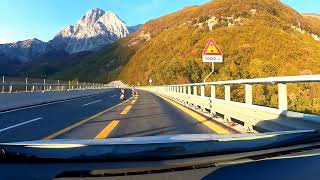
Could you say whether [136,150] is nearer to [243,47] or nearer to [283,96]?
[283,96]

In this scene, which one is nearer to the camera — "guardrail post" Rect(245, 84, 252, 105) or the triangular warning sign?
"guardrail post" Rect(245, 84, 252, 105)

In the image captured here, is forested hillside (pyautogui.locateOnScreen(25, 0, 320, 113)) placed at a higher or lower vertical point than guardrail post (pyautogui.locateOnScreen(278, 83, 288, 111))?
higher

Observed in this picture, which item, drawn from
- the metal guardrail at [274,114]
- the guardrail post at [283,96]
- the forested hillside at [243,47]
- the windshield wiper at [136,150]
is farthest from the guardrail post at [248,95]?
the forested hillside at [243,47]

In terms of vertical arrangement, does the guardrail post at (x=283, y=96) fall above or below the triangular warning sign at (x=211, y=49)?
below

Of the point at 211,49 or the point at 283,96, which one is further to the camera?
the point at 211,49

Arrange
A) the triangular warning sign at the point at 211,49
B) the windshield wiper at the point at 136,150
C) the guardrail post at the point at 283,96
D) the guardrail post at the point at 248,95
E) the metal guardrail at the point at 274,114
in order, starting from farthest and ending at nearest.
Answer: the triangular warning sign at the point at 211,49
the guardrail post at the point at 248,95
the guardrail post at the point at 283,96
the metal guardrail at the point at 274,114
the windshield wiper at the point at 136,150

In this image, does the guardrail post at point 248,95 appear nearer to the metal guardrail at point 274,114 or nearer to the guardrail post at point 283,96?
the metal guardrail at point 274,114

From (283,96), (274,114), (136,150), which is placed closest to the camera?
(136,150)

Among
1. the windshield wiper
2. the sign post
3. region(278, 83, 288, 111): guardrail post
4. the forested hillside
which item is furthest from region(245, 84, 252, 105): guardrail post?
the forested hillside

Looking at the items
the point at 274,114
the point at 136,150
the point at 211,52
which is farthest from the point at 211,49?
the point at 136,150

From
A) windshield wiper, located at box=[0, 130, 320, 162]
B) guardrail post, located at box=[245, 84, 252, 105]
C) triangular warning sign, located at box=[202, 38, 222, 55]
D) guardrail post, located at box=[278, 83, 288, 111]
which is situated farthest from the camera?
triangular warning sign, located at box=[202, 38, 222, 55]

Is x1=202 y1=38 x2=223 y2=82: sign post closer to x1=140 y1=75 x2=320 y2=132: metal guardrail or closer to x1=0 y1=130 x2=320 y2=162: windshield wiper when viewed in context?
x1=140 y1=75 x2=320 y2=132: metal guardrail

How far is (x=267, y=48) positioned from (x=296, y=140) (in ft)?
458

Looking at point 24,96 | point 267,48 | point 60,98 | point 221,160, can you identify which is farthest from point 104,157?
point 267,48
